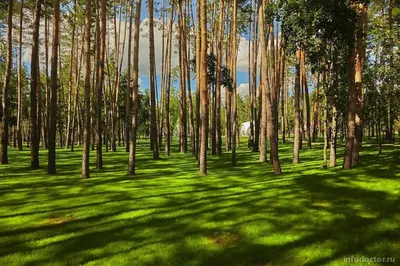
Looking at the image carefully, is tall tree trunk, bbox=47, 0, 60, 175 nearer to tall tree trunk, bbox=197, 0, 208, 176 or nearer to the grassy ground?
the grassy ground

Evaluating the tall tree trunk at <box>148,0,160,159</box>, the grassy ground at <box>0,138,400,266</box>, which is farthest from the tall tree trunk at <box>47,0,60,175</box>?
the tall tree trunk at <box>148,0,160,159</box>

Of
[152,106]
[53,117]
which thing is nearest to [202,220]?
[53,117]

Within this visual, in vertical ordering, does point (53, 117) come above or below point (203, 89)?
below

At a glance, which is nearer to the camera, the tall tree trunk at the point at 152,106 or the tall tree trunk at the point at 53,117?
the tall tree trunk at the point at 53,117

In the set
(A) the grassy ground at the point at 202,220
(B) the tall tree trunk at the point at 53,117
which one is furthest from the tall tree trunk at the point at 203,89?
(B) the tall tree trunk at the point at 53,117

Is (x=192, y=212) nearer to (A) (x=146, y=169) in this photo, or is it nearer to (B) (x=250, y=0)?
(A) (x=146, y=169)

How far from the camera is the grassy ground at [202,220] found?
267 inches

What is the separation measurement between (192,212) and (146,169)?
927 cm

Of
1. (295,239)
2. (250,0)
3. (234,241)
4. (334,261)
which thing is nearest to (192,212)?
(234,241)

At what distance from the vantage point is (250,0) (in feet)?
102

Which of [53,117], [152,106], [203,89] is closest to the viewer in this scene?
[203,89]

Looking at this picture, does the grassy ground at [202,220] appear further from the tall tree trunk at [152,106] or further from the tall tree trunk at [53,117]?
the tall tree trunk at [152,106]

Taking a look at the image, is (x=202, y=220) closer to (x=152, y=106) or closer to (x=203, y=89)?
(x=203, y=89)

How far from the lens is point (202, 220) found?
8727mm
